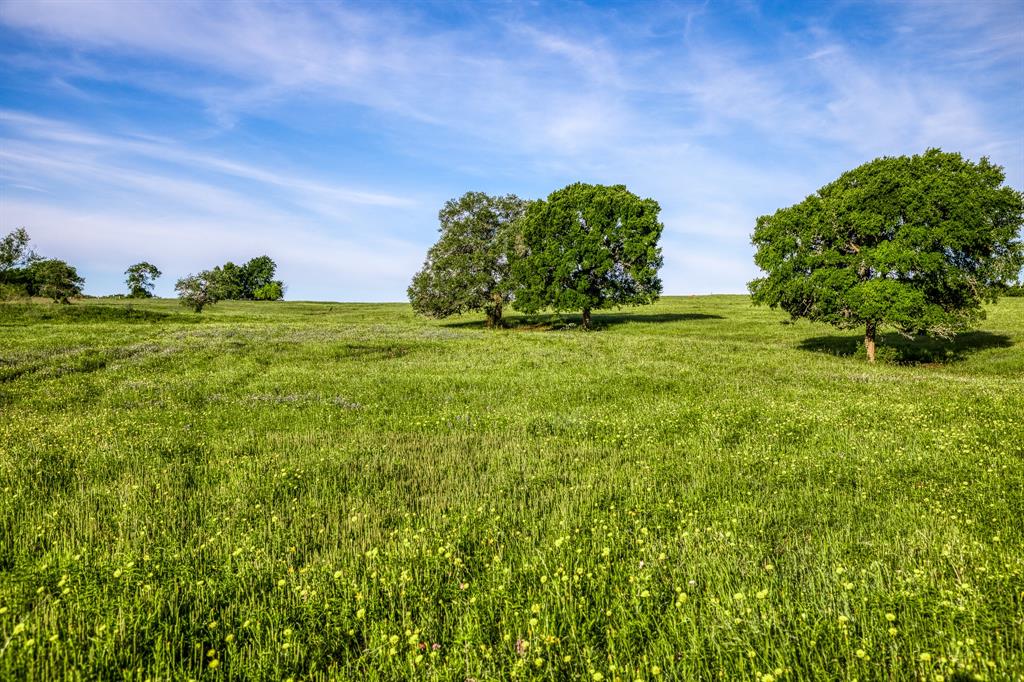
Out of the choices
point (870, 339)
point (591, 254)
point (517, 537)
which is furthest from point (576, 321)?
point (517, 537)

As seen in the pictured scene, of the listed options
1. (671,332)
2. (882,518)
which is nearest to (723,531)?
(882,518)

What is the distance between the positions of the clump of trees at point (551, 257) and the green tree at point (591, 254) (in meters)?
0.11

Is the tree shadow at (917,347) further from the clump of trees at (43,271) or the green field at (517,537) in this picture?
the clump of trees at (43,271)

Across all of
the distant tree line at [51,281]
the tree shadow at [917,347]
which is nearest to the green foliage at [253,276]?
the distant tree line at [51,281]

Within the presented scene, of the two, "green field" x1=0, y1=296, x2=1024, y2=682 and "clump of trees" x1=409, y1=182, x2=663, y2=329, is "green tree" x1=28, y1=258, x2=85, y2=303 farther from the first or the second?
"green field" x1=0, y1=296, x2=1024, y2=682

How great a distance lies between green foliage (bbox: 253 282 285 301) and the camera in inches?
6732

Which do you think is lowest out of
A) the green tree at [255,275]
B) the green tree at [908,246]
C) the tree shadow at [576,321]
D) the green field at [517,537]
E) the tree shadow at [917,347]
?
the green field at [517,537]

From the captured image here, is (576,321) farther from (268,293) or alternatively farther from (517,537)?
(268,293)

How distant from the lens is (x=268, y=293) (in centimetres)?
17162

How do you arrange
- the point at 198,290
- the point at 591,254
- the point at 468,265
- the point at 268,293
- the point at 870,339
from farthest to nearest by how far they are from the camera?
1. the point at 268,293
2. the point at 198,290
3. the point at 468,265
4. the point at 591,254
5. the point at 870,339

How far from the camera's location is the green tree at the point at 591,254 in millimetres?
52375

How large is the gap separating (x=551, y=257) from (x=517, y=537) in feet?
157

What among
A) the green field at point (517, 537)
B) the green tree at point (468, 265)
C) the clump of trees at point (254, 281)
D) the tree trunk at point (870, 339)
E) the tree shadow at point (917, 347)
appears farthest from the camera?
the clump of trees at point (254, 281)

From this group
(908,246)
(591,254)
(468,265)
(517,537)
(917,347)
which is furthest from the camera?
(468,265)
